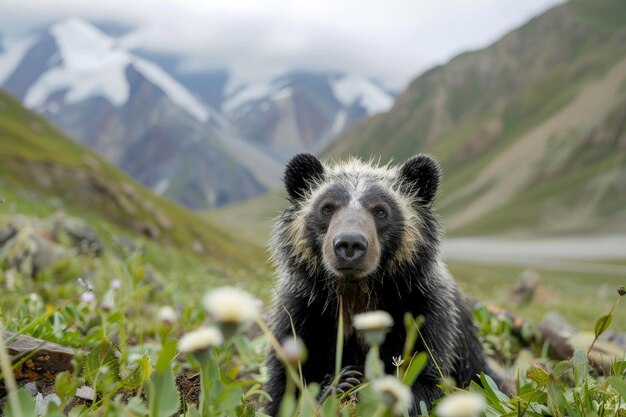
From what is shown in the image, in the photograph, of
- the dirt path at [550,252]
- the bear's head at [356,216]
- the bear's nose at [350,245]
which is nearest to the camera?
the bear's nose at [350,245]

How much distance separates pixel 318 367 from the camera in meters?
4.71

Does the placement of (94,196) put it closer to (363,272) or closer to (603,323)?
(363,272)

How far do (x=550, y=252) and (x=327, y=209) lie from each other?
122 meters

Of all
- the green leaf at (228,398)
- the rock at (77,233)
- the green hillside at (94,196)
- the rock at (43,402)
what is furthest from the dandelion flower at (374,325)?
the green hillside at (94,196)

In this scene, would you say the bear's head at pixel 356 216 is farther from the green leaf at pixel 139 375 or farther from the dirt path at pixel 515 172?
the dirt path at pixel 515 172

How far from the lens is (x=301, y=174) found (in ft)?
19.0

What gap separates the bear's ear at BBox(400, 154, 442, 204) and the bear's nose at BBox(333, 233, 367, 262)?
59.0 inches

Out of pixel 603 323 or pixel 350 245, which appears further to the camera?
pixel 350 245

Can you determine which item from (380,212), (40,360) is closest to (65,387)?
(40,360)

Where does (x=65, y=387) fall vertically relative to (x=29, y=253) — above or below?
above

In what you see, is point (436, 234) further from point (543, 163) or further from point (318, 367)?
point (543, 163)

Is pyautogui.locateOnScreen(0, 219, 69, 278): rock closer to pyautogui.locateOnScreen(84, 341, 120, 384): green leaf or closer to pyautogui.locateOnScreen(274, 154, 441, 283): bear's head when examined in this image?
pyautogui.locateOnScreen(274, 154, 441, 283): bear's head

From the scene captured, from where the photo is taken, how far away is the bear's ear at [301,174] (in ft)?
18.8

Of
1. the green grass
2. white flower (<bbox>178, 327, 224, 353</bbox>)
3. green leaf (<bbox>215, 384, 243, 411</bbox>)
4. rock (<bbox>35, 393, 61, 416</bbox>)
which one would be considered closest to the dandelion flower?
white flower (<bbox>178, 327, 224, 353</bbox>)
